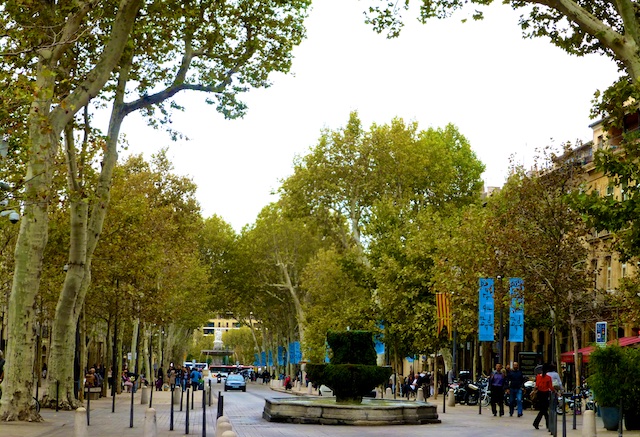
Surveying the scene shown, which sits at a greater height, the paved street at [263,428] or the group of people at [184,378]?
the paved street at [263,428]

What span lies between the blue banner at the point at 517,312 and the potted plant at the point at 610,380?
38.1 feet

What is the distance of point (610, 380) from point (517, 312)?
12931 millimetres

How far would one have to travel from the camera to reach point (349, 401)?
99.9 ft

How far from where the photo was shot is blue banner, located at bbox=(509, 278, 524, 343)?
3675 centimetres

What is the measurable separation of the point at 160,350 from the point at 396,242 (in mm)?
28152

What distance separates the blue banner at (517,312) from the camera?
36750 millimetres

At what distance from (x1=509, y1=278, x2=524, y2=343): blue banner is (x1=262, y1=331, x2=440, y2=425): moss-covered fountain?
7.69 meters

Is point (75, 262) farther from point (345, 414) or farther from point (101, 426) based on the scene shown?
point (345, 414)

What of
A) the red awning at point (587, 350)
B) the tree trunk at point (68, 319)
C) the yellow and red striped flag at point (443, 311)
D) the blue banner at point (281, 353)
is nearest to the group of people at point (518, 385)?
the red awning at point (587, 350)

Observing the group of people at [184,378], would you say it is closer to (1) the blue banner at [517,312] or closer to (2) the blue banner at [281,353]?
(2) the blue banner at [281,353]

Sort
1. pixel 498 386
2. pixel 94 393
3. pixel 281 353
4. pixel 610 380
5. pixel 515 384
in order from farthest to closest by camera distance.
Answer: pixel 281 353
pixel 94 393
pixel 498 386
pixel 515 384
pixel 610 380

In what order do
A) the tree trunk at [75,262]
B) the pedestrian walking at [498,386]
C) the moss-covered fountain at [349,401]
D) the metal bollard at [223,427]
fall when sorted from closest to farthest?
the metal bollard at [223,427] → the moss-covered fountain at [349,401] → the tree trunk at [75,262] → the pedestrian walking at [498,386]

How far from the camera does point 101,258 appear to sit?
139ft

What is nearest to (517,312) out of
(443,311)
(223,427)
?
(443,311)
